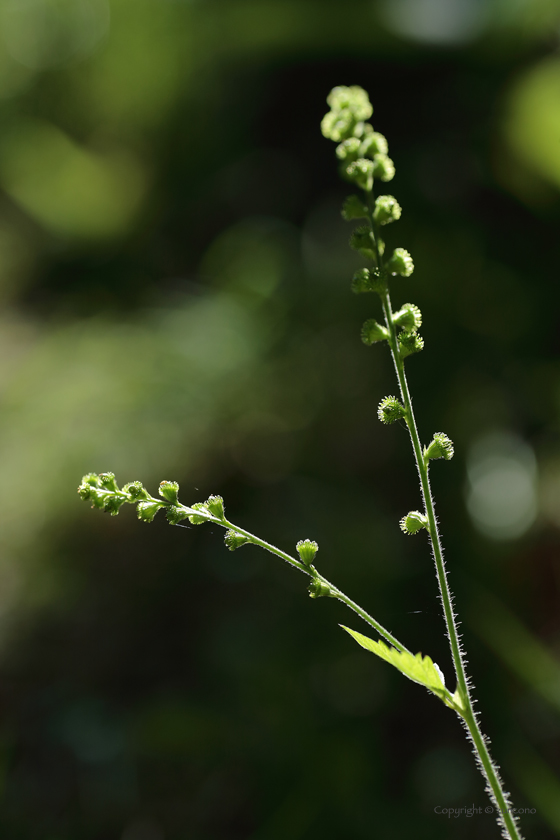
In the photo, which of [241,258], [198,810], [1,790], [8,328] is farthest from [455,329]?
[8,328]

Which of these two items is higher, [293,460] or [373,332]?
[293,460]

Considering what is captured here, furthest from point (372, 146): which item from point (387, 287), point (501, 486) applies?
point (501, 486)

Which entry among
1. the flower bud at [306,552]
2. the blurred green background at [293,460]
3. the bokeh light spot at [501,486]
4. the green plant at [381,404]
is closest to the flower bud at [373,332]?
the green plant at [381,404]

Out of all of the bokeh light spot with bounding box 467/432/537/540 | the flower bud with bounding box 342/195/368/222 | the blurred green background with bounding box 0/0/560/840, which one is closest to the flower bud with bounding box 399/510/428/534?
the flower bud with bounding box 342/195/368/222

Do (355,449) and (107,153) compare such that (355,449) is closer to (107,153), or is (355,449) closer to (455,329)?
(455,329)

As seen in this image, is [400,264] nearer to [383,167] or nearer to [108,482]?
[383,167]

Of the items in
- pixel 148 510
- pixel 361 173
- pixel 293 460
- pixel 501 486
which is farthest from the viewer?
pixel 293 460

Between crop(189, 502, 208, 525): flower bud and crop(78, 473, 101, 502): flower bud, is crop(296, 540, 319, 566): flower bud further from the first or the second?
crop(78, 473, 101, 502): flower bud
